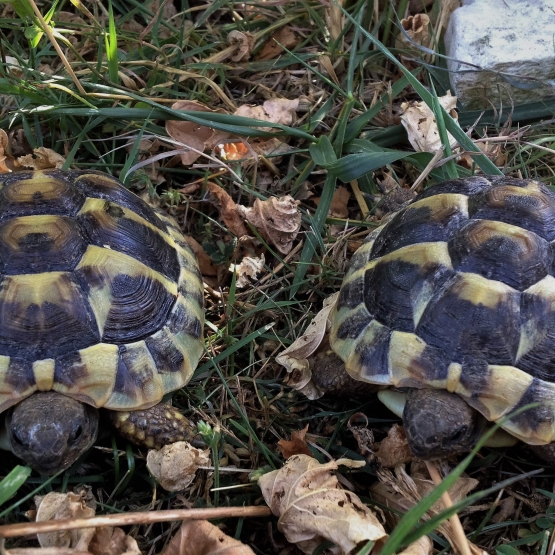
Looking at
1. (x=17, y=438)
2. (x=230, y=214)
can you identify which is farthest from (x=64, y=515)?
(x=230, y=214)

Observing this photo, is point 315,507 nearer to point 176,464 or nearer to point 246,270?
point 176,464

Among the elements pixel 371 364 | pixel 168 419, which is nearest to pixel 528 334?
pixel 371 364

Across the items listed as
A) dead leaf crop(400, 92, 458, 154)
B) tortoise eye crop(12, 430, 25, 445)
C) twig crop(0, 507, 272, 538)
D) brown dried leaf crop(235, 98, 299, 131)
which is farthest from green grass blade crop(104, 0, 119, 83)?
twig crop(0, 507, 272, 538)

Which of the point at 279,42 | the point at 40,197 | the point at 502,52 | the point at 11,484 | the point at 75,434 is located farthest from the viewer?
the point at 279,42

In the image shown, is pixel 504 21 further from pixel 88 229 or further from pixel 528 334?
pixel 88 229

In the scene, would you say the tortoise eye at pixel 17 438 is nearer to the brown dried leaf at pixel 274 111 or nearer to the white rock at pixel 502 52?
the brown dried leaf at pixel 274 111
